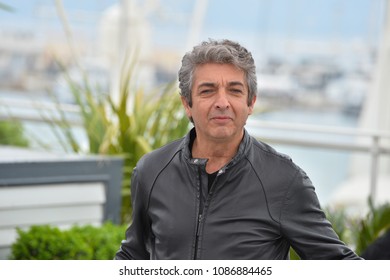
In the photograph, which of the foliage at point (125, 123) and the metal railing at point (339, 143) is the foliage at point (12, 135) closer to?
the metal railing at point (339, 143)

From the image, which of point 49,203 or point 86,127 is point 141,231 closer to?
point 49,203

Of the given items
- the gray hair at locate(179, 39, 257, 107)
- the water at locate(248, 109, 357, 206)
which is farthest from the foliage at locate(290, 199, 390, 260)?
the water at locate(248, 109, 357, 206)

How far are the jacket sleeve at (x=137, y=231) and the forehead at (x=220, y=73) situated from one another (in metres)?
0.31

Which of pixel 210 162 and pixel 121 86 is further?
pixel 121 86

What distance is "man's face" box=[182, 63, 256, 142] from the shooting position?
2.19m

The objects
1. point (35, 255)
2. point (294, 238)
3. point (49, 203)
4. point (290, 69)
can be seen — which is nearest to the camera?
point (294, 238)

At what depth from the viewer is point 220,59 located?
2188mm

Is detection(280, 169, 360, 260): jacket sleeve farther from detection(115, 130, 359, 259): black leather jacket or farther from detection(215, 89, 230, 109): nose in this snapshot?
detection(215, 89, 230, 109): nose

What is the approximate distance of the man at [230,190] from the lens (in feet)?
7.16

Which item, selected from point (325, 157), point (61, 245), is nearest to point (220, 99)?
point (61, 245)

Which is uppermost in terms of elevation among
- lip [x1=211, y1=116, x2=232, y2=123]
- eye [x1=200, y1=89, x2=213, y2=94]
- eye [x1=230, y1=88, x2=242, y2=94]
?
eye [x1=230, y1=88, x2=242, y2=94]
